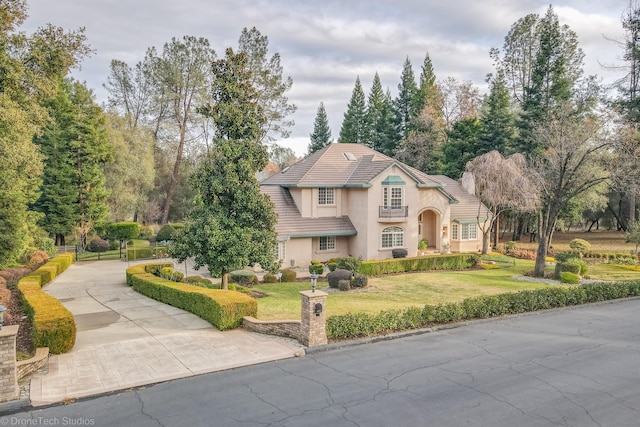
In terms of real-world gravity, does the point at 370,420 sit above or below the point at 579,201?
below

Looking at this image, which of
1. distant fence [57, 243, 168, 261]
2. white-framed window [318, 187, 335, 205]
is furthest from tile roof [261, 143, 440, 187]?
distant fence [57, 243, 168, 261]

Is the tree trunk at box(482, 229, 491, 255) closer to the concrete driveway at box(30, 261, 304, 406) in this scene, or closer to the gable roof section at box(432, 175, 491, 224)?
the gable roof section at box(432, 175, 491, 224)

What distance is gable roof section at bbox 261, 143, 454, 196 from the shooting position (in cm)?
3030

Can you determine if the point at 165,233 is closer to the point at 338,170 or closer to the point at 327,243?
the point at 327,243

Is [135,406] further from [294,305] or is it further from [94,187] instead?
[94,187]

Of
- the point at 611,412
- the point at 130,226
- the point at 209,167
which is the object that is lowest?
the point at 611,412

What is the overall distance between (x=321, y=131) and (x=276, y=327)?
65.2 m

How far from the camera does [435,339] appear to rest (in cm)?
1289

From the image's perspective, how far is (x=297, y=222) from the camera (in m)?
29.2

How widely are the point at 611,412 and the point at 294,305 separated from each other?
11133mm

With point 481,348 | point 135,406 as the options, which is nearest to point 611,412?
point 481,348

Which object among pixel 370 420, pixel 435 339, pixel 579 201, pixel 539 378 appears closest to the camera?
pixel 370 420

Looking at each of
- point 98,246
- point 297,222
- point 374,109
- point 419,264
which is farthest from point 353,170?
point 374,109

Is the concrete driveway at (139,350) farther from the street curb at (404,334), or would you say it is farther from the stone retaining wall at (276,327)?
the street curb at (404,334)
